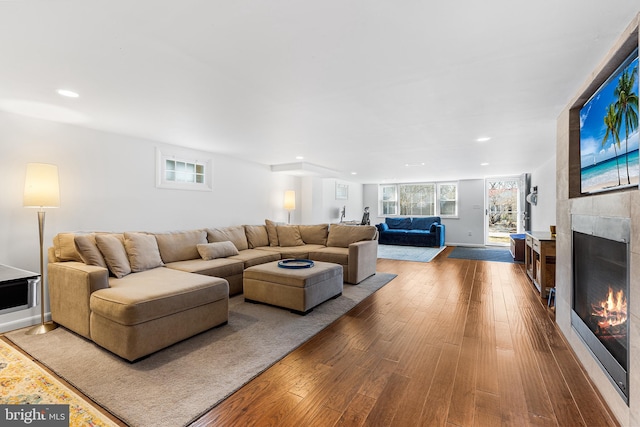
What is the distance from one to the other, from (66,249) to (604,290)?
4446mm

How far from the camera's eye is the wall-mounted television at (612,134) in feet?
4.90

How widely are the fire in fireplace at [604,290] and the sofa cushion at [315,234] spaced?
12.2 ft

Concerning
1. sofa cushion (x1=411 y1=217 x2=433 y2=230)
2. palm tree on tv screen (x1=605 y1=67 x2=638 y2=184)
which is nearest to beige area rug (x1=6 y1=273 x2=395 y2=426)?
palm tree on tv screen (x1=605 y1=67 x2=638 y2=184)

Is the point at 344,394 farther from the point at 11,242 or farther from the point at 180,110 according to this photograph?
the point at 11,242

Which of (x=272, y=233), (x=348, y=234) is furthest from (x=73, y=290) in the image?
(x=348, y=234)

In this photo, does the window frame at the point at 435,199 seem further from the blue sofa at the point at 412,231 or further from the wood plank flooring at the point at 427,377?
the wood plank flooring at the point at 427,377

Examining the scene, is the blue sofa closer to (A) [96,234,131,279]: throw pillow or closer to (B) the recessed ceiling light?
(A) [96,234,131,279]: throw pillow

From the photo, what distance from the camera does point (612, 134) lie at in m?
1.74

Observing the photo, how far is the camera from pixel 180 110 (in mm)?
2846

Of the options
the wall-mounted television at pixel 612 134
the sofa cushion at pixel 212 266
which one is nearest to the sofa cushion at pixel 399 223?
the sofa cushion at pixel 212 266

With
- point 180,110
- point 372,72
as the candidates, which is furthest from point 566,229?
point 180,110

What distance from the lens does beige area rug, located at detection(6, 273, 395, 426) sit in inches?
65.5

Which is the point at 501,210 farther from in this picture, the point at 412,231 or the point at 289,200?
the point at 289,200

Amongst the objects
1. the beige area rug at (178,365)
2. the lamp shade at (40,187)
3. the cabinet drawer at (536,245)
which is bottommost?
the beige area rug at (178,365)
